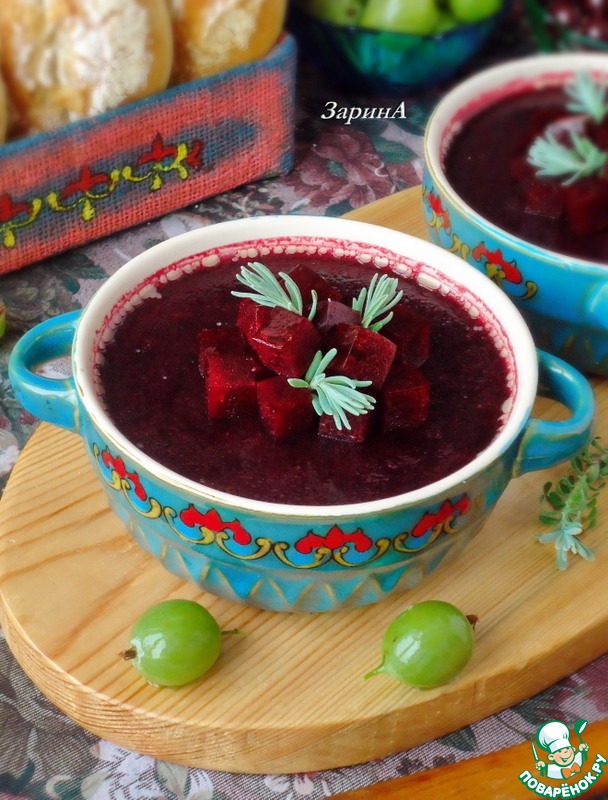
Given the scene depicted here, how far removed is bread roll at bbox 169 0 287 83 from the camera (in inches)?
58.5

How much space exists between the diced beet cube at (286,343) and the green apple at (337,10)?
40.3 inches

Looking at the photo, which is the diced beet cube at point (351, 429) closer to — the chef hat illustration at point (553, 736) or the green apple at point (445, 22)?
the chef hat illustration at point (553, 736)

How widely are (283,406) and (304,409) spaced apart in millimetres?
22

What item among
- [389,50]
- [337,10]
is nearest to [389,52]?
[389,50]

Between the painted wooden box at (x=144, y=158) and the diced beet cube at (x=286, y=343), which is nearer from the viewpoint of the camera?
the diced beet cube at (x=286, y=343)

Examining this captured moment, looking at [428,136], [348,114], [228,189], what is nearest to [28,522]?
[428,136]

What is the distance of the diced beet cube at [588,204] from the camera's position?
114 cm

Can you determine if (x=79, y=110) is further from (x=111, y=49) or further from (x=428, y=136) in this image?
(x=428, y=136)

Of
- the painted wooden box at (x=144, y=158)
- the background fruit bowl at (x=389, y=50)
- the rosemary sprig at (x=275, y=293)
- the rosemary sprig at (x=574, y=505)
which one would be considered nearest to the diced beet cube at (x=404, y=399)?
the rosemary sprig at (x=275, y=293)

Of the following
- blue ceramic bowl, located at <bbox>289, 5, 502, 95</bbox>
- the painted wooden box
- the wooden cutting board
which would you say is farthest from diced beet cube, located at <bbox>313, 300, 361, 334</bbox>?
blue ceramic bowl, located at <bbox>289, 5, 502, 95</bbox>

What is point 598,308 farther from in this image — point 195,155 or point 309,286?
point 195,155

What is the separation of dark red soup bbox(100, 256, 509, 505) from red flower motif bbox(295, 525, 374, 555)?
0.03m

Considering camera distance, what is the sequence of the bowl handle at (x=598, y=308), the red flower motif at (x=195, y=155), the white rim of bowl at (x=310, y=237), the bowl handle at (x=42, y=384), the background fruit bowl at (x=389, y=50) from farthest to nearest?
the background fruit bowl at (x=389, y=50)
the red flower motif at (x=195, y=155)
the bowl handle at (x=598, y=308)
the bowl handle at (x=42, y=384)
the white rim of bowl at (x=310, y=237)

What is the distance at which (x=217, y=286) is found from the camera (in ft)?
3.53
